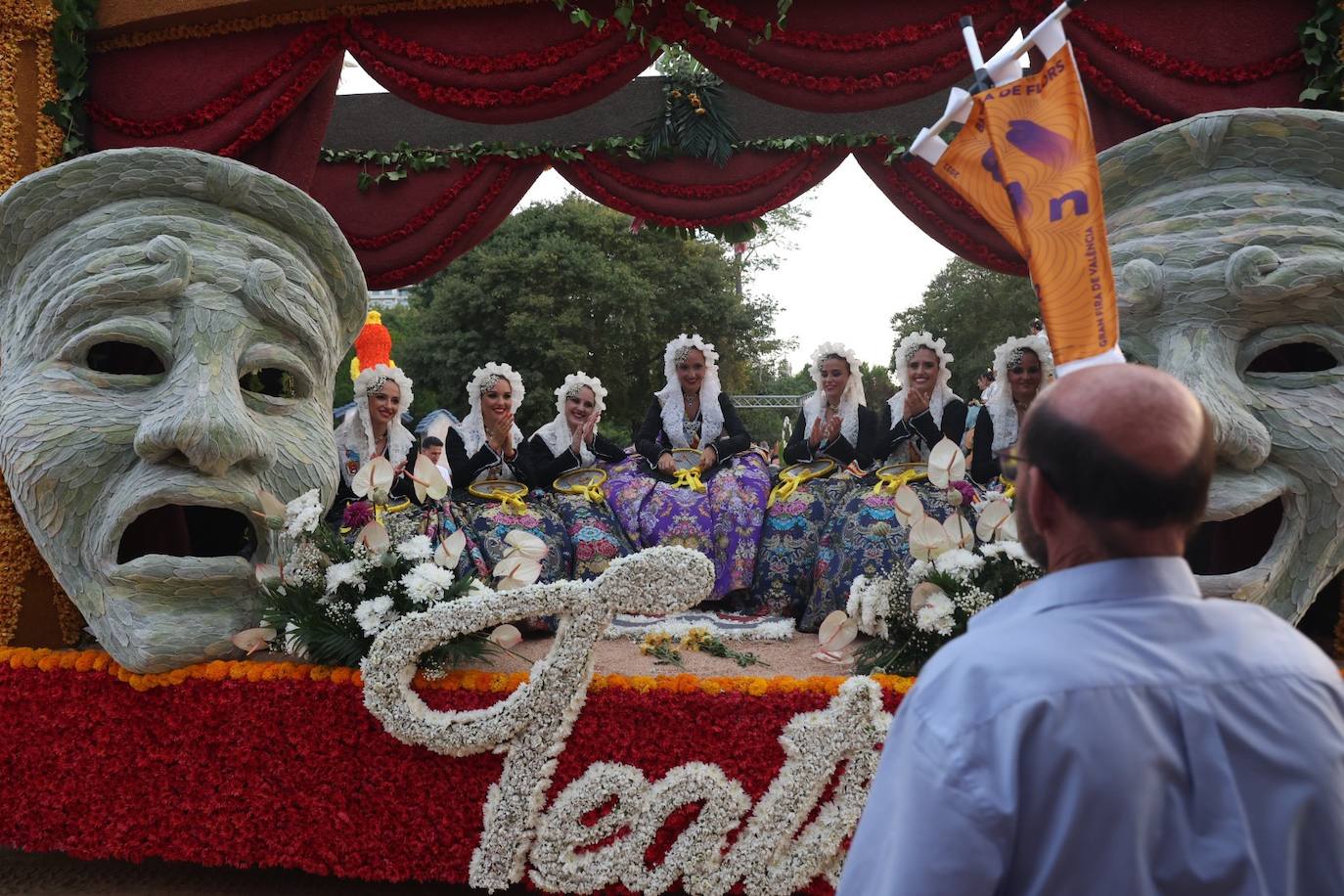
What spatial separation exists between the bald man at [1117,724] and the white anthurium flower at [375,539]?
2.64m

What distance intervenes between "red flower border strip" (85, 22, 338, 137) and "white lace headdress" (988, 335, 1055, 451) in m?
3.13

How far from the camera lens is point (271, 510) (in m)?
3.52

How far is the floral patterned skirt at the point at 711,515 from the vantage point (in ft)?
15.6

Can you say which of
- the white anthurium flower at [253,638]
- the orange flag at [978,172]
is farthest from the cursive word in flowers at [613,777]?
the orange flag at [978,172]

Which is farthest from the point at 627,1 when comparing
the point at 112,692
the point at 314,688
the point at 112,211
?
the point at 112,692

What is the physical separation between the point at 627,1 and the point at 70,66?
2.30m

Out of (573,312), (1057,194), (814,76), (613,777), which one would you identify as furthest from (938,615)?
(573,312)

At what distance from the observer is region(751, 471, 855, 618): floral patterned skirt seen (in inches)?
185

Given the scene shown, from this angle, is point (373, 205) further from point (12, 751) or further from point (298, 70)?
point (12, 751)

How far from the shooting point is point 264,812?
337 cm

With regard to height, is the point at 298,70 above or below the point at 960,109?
above

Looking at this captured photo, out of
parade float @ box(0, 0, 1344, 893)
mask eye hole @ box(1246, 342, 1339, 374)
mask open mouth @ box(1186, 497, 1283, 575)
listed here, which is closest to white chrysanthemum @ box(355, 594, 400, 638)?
parade float @ box(0, 0, 1344, 893)

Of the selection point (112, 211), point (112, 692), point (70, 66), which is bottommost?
point (112, 692)

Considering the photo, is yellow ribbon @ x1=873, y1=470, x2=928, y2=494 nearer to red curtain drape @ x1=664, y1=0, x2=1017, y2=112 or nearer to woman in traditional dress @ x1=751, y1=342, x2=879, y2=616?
woman in traditional dress @ x1=751, y1=342, x2=879, y2=616
